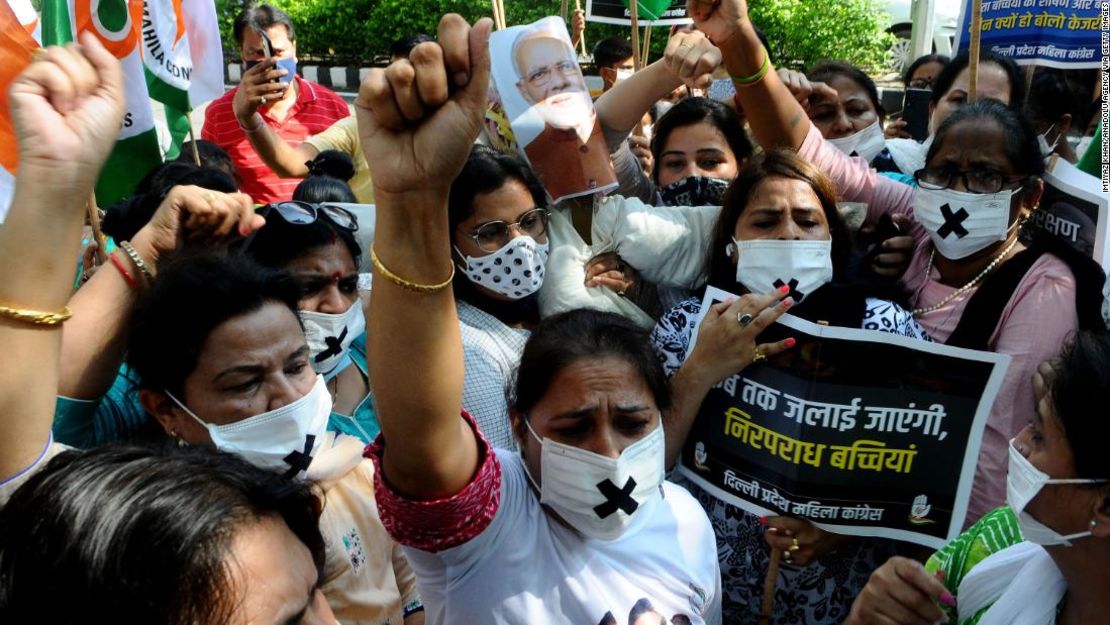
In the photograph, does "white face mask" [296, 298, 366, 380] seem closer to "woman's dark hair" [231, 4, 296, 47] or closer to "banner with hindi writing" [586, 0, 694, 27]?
"banner with hindi writing" [586, 0, 694, 27]

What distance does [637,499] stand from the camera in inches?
71.1

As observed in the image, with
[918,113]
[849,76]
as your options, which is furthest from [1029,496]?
[918,113]

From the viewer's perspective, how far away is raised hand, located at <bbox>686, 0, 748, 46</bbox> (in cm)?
254

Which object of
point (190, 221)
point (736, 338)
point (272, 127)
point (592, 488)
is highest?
point (190, 221)

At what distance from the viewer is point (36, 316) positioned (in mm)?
1379

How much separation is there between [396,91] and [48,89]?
2.16 feet

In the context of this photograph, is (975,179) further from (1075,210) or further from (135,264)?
(135,264)

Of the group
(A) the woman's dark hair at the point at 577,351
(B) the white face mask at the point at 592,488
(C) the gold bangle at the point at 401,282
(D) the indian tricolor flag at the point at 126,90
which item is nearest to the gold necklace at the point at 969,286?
(A) the woman's dark hair at the point at 577,351

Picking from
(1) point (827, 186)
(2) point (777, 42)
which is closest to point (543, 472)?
(1) point (827, 186)

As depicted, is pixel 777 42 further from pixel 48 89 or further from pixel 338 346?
pixel 48 89

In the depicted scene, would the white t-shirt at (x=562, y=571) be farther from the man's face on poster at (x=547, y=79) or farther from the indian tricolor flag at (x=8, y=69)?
the indian tricolor flag at (x=8, y=69)

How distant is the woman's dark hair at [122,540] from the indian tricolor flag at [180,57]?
2.57m

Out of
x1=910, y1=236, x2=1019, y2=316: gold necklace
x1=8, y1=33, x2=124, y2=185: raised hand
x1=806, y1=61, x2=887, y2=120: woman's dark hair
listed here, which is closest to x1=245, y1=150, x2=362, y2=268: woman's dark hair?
x1=8, y1=33, x2=124, y2=185: raised hand

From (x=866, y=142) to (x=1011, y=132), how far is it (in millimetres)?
1315
